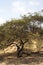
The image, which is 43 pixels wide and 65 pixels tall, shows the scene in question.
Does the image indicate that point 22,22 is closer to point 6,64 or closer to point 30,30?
point 30,30

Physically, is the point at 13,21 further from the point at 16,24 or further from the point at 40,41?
the point at 40,41

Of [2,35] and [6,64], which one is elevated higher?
[2,35]

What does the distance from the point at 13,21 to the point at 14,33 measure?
1.17 m

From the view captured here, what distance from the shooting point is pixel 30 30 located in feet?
71.8

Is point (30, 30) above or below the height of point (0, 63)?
above

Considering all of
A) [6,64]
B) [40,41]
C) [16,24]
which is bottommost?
[6,64]

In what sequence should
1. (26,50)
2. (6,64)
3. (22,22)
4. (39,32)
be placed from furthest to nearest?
(26,50) → (39,32) → (22,22) → (6,64)

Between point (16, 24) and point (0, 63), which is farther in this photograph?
point (16, 24)

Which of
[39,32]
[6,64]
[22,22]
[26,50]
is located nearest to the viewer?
[6,64]

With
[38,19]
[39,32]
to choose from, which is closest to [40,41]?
[39,32]

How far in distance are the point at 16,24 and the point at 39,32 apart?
109 inches

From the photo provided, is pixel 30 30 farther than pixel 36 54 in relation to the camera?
No

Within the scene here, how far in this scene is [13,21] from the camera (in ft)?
68.3

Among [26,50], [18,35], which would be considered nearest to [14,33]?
[18,35]
